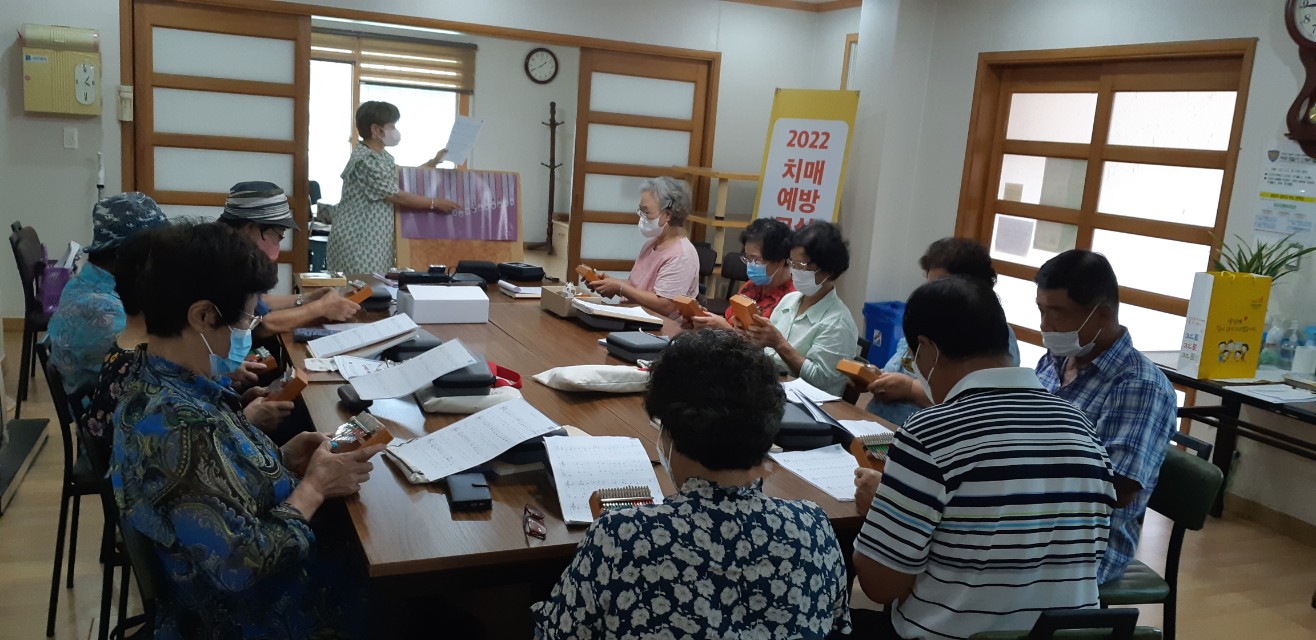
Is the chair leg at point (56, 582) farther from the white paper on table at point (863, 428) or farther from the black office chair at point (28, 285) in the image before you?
the white paper on table at point (863, 428)

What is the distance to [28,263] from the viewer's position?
4273 millimetres

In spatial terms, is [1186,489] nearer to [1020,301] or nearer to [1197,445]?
[1197,445]

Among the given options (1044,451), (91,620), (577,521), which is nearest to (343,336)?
(91,620)

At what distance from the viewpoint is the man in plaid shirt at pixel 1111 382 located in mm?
2178

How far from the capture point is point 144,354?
175cm

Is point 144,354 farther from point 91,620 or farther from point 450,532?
point 91,620

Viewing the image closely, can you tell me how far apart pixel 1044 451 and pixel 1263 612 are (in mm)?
2478

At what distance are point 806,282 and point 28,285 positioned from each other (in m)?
3.45

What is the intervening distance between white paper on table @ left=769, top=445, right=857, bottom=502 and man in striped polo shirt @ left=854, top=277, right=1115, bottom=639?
1.43 feet

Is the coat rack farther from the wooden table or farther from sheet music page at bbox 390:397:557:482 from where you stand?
sheet music page at bbox 390:397:557:482

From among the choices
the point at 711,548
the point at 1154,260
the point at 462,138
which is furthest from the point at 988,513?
the point at 462,138

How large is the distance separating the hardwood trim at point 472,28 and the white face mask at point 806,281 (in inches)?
145

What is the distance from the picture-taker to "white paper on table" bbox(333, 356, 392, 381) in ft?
9.18

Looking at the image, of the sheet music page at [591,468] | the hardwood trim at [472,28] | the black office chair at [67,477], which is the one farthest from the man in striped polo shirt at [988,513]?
the hardwood trim at [472,28]
